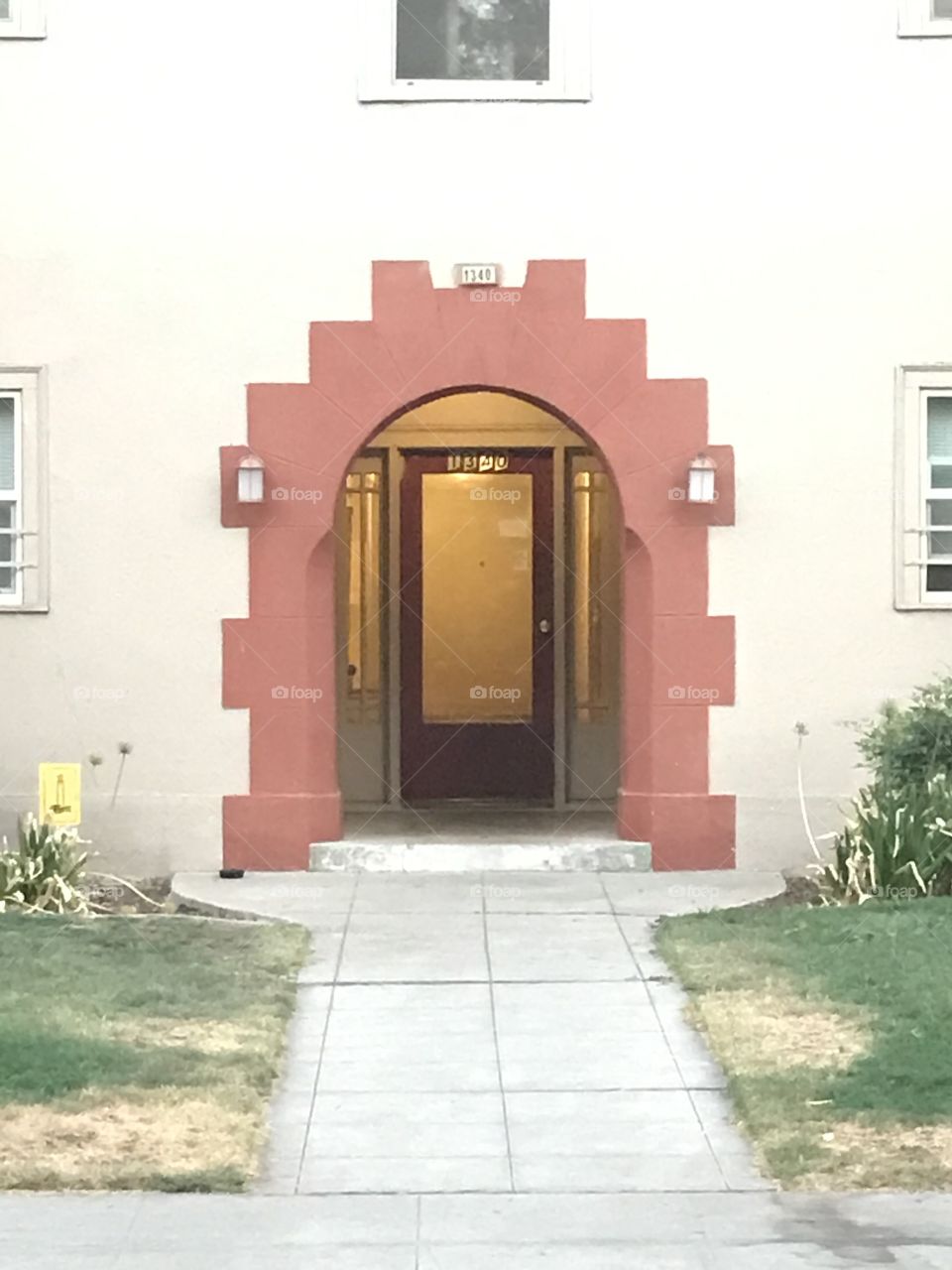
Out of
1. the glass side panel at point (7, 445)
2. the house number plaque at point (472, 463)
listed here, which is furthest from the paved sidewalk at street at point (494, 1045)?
the house number plaque at point (472, 463)

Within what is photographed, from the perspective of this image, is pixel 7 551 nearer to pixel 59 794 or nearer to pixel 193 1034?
pixel 59 794

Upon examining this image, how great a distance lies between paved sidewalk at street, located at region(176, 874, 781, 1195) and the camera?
251 inches

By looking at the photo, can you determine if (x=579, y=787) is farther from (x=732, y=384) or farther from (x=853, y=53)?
(x=853, y=53)

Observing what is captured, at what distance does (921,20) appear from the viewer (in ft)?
37.9

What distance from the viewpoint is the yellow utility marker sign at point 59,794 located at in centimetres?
1109

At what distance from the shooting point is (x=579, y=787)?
13.8 metres

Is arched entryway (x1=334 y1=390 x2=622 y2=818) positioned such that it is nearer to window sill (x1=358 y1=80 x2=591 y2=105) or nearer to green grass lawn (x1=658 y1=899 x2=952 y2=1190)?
window sill (x1=358 y1=80 x2=591 y2=105)

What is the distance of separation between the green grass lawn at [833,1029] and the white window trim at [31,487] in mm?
4320

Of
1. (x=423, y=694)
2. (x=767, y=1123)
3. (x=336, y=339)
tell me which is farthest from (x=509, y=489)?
(x=767, y=1123)

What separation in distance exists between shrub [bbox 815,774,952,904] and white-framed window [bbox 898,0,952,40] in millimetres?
4406

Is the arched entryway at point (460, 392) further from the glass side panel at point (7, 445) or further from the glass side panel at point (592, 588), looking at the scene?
the glass side panel at point (592, 588)

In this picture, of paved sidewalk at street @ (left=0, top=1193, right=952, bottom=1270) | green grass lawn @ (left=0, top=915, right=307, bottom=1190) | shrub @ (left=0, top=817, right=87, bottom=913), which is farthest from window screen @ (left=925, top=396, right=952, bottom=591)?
paved sidewalk at street @ (left=0, top=1193, right=952, bottom=1270)

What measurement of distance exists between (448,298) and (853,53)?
2.78 metres

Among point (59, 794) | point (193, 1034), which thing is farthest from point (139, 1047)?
point (59, 794)
